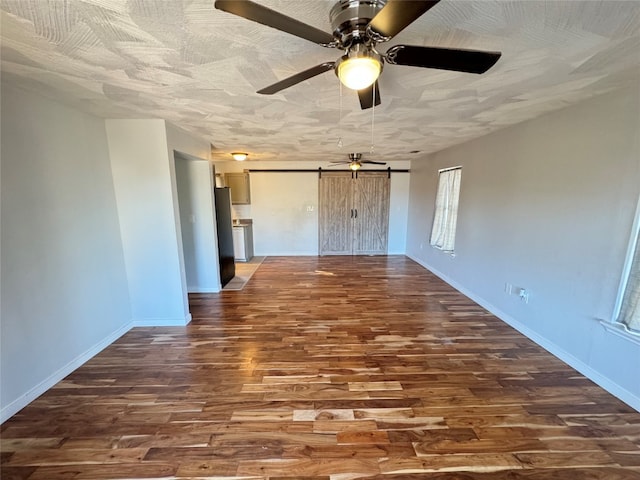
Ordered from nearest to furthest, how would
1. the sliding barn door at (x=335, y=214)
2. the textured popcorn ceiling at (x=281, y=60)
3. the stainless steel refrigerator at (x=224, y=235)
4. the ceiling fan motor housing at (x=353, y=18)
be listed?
the ceiling fan motor housing at (x=353, y=18) → the textured popcorn ceiling at (x=281, y=60) → the stainless steel refrigerator at (x=224, y=235) → the sliding barn door at (x=335, y=214)

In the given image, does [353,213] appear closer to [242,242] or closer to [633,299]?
[242,242]

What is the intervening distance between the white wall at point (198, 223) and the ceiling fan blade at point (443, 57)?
3283 millimetres

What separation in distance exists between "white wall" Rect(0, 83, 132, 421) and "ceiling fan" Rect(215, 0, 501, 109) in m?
2.17

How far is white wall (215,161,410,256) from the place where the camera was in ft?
20.9

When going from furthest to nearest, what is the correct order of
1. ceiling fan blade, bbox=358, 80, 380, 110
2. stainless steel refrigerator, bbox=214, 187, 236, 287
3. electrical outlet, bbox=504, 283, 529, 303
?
stainless steel refrigerator, bbox=214, 187, 236, 287, electrical outlet, bbox=504, 283, 529, 303, ceiling fan blade, bbox=358, 80, 380, 110

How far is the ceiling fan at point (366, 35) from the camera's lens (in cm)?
94

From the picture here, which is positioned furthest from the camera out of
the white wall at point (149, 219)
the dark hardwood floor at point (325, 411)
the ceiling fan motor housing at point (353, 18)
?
the white wall at point (149, 219)

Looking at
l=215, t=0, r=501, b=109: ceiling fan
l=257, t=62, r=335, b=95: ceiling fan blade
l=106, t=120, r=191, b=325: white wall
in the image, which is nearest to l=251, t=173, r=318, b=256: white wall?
l=106, t=120, r=191, b=325: white wall

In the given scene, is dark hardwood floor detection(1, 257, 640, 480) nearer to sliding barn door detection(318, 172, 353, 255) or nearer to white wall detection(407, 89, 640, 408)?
white wall detection(407, 89, 640, 408)

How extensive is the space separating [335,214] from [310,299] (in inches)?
123

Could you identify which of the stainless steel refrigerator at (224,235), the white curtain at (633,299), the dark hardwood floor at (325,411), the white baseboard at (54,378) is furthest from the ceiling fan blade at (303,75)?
the stainless steel refrigerator at (224,235)

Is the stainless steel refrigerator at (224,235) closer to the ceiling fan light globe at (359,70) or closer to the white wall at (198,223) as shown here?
the white wall at (198,223)

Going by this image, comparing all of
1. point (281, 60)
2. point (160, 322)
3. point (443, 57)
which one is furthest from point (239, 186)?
point (443, 57)

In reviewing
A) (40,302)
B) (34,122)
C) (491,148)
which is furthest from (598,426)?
→ (34,122)
